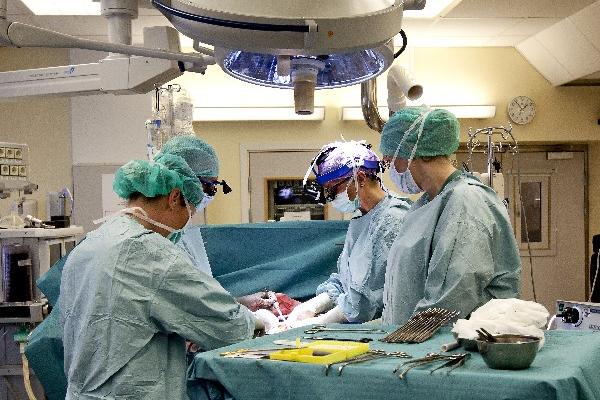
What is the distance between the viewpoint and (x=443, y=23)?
5.48m

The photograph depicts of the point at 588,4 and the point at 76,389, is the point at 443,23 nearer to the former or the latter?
the point at 588,4

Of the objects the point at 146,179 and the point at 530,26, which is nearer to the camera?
the point at 146,179

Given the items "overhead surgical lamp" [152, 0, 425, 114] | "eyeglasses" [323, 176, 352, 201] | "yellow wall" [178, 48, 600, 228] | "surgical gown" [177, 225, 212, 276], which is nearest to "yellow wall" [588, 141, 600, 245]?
"yellow wall" [178, 48, 600, 228]

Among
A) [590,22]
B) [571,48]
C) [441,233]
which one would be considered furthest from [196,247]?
[571,48]

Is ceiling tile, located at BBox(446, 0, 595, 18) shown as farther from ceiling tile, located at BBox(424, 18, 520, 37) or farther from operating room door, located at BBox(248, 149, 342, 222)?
operating room door, located at BBox(248, 149, 342, 222)

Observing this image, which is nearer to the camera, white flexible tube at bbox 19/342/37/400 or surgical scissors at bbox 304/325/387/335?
surgical scissors at bbox 304/325/387/335

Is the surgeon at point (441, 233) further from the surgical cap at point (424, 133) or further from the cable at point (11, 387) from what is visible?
the cable at point (11, 387)

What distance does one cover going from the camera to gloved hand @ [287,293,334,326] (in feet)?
10.3

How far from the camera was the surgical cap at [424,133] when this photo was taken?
94.1 inches

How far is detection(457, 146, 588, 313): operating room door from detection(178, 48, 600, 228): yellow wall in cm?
31

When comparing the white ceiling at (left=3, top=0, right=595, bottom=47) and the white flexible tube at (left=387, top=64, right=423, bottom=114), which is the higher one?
the white ceiling at (left=3, top=0, right=595, bottom=47)

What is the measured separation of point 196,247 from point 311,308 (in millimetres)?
643

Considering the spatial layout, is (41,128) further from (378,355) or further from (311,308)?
(378,355)

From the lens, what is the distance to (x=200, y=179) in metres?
3.22
